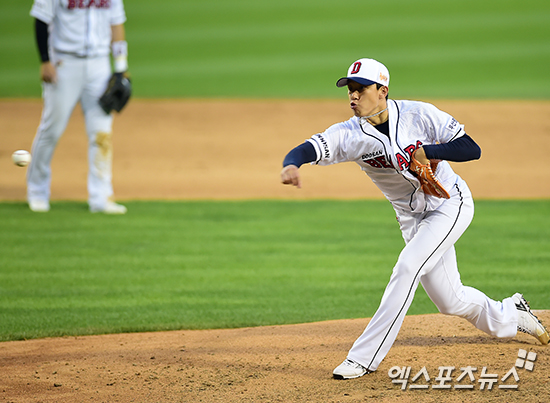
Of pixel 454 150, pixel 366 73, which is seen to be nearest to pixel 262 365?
pixel 454 150

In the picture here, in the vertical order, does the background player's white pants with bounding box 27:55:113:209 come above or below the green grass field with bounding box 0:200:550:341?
above

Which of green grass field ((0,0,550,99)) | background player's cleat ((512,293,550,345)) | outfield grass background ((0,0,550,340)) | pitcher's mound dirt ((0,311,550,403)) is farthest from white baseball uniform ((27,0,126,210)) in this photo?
green grass field ((0,0,550,99))

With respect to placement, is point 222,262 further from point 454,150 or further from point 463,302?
point 454,150

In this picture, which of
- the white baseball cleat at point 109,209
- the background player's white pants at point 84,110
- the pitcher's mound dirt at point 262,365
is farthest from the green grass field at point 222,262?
the background player's white pants at point 84,110

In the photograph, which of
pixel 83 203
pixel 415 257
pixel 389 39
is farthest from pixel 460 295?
pixel 389 39

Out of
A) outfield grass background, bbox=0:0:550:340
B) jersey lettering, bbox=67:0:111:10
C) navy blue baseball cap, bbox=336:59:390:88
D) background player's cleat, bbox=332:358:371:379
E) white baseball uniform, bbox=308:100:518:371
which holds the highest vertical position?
jersey lettering, bbox=67:0:111:10

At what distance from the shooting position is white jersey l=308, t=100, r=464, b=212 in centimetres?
404

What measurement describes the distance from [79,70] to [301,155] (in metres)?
5.21

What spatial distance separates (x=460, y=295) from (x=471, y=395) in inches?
25.5

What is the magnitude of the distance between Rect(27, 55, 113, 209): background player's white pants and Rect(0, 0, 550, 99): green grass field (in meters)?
9.72

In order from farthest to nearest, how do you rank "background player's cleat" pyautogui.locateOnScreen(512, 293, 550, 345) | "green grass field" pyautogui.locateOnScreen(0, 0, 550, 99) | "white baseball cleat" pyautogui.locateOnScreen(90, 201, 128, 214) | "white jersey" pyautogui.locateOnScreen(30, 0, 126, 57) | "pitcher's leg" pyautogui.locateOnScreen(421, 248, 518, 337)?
"green grass field" pyautogui.locateOnScreen(0, 0, 550, 99) → "white baseball cleat" pyautogui.locateOnScreen(90, 201, 128, 214) → "white jersey" pyautogui.locateOnScreen(30, 0, 126, 57) → "background player's cleat" pyautogui.locateOnScreen(512, 293, 550, 345) → "pitcher's leg" pyautogui.locateOnScreen(421, 248, 518, 337)

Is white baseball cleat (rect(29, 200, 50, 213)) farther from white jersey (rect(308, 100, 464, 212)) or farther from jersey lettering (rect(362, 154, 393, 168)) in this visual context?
jersey lettering (rect(362, 154, 393, 168))

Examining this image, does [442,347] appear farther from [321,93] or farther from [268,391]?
[321,93]

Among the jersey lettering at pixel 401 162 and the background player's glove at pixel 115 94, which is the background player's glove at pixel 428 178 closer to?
the jersey lettering at pixel 401 162
